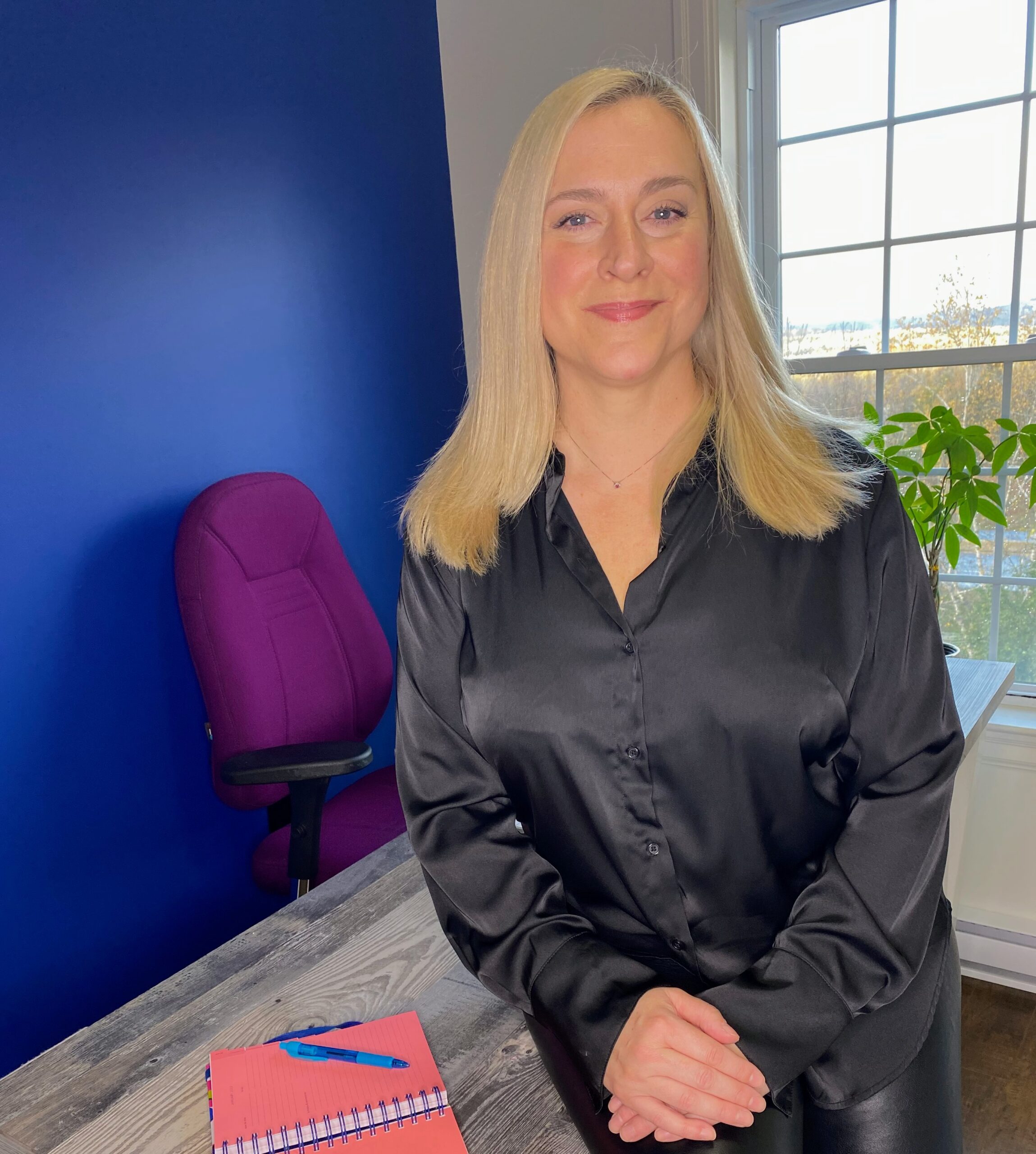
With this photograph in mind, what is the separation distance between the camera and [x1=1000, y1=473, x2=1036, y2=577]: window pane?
2379mm

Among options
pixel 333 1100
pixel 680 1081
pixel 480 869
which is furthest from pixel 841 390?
pixel 333 1100

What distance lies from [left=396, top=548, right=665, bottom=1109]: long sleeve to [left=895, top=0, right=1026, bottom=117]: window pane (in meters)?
1.96

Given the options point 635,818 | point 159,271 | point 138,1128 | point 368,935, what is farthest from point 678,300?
point 159,271

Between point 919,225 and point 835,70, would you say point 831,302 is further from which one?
point 835,70

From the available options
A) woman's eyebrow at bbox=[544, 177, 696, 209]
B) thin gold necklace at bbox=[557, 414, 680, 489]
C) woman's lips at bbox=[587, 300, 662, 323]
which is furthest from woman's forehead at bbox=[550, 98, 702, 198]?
thin gold necklace at bbox=[557, 414, 680, 489]

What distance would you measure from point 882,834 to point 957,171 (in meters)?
1.94

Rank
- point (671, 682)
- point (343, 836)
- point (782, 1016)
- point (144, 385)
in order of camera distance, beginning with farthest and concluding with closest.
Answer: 1. point (144, 385)
2. point (343, 836)
3. point (671, 682)
4. point (782, 1016)

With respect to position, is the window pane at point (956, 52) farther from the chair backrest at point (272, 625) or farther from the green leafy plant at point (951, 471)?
the chair backrest at point (272, 625)

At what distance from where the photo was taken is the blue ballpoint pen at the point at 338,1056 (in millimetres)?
913

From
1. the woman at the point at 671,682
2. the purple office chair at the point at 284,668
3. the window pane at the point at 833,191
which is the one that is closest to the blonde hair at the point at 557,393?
the woman at the point at 671,682

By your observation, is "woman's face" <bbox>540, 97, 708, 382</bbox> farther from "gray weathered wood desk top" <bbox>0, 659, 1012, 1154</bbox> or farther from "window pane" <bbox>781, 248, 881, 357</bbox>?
"window pane" <bbox>781, 248, 881, 357</bbox>

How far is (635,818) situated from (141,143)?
68.7 inches

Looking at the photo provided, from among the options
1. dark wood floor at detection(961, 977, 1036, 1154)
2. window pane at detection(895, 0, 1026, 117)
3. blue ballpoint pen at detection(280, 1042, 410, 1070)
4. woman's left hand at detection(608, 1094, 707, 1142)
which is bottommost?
dark wood floor at detection(961, 977, 1036, 1154)

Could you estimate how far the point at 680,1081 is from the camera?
881 millimetres
